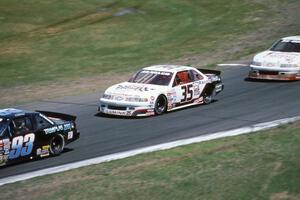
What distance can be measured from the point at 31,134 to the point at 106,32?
817 inches

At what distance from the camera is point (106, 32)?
34.9m

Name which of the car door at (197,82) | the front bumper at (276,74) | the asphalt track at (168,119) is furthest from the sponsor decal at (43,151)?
the front bumper at (276,74)

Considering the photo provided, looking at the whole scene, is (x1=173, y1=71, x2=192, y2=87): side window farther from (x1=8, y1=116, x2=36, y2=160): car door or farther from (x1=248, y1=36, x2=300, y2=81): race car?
(x1=8, y1=116, x2=36, y2=160): car door

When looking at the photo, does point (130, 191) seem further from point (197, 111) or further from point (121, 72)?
point (121, 72)

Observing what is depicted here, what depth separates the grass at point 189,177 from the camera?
1141 centimetres

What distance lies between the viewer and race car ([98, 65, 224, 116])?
733 inches

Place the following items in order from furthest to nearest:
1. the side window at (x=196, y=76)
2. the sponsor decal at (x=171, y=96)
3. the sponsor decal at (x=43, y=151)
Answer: the side window at (x=196, y=76), the sponsor decal at (x=171, y=96), the sponsor decal at (x=43, y=151)

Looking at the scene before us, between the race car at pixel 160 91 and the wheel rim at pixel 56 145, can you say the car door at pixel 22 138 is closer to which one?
the wheel rim at pixel 56 145

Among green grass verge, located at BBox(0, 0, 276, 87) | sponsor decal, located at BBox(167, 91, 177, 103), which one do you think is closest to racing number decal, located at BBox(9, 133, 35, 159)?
sponsor decal, located at BBox(167, 91, 177, 103)

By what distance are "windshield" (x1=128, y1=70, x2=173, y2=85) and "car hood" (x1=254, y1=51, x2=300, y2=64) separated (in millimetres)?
5049

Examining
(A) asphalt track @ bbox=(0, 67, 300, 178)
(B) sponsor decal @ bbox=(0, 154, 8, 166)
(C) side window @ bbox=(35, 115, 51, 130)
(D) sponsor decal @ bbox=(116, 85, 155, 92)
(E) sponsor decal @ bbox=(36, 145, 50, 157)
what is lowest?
(A) asphalt track @ bbox=(0, 67, 300, 178)

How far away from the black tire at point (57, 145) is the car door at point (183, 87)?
5.24m

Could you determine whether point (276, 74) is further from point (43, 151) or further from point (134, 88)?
point (43, 151)

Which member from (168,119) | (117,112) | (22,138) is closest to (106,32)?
(117,112)
